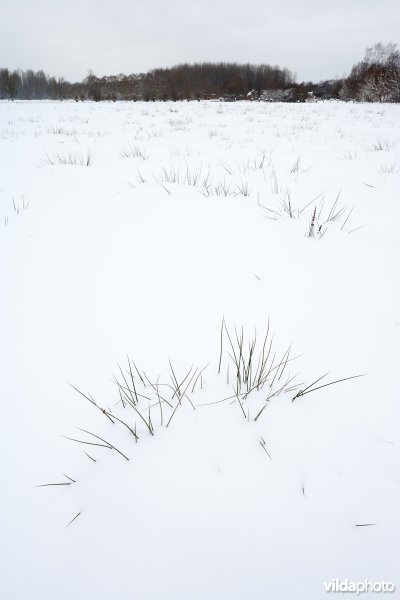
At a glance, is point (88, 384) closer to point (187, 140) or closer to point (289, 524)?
point (289, 524)

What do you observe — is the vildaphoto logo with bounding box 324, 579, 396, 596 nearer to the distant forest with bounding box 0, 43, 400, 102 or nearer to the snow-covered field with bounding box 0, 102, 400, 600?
the snow-covered field with bounding box 0, 102, 400, 600

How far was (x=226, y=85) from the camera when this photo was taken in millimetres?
43344

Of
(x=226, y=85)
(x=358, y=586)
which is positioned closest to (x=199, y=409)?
(x=358, y=586)

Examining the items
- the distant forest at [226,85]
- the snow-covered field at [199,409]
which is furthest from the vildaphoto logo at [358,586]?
the distant forest at [226,85]

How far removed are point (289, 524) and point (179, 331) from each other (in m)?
0.68

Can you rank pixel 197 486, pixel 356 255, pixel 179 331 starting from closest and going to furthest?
pixel 197 486 < pixel 179 331 < pixel 356 255

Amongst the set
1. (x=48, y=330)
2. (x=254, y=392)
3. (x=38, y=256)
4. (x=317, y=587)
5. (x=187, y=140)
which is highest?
(x=187, y=140)

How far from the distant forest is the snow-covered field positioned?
25.9m

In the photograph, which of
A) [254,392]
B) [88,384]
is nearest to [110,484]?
[88,384]

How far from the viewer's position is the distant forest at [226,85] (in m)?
22.9

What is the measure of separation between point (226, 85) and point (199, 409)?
54158 millimetres

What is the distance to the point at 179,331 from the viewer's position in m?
1.11

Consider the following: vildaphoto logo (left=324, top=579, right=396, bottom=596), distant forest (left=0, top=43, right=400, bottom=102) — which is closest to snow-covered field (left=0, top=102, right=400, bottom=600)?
vildaphoto logo (left=324, top=579, right=396, bottom=596)

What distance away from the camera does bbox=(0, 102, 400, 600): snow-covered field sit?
56 centimetres
